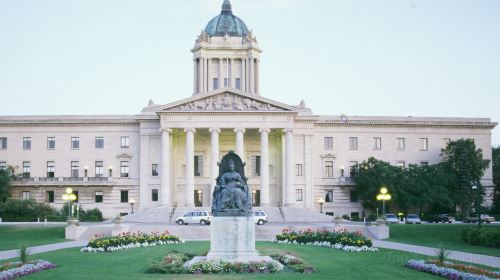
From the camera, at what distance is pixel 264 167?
272 feet

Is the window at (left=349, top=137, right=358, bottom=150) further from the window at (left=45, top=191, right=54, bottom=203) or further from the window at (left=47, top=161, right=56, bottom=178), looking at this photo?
the window at (left=45, top=191, right=54, bottom=203)

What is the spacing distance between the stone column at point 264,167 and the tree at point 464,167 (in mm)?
22868

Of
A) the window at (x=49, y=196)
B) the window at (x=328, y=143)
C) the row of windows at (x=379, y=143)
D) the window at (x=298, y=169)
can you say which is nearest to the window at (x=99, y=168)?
the window at (x=49, y=196)

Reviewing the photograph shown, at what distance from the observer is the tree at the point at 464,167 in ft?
278

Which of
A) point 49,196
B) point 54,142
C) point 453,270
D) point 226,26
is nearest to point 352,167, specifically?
point 226,26

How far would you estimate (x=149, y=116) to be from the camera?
87.8m

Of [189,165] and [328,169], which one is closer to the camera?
[189,165]

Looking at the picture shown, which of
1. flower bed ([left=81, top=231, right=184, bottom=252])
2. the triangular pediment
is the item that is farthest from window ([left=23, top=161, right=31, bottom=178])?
flower bed ([left=81, top=231, right=184, bottom=252])

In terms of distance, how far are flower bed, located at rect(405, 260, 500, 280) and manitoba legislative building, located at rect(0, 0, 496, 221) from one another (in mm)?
52284

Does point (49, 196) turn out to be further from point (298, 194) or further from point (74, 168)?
point (298, 194)

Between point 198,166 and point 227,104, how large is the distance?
10.4m

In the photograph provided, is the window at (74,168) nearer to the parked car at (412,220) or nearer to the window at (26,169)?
the window at (26,169)

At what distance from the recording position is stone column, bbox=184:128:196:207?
82.6 m

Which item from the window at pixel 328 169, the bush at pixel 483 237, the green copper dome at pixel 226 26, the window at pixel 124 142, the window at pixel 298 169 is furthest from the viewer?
the green copper dome at pixel 226 26
